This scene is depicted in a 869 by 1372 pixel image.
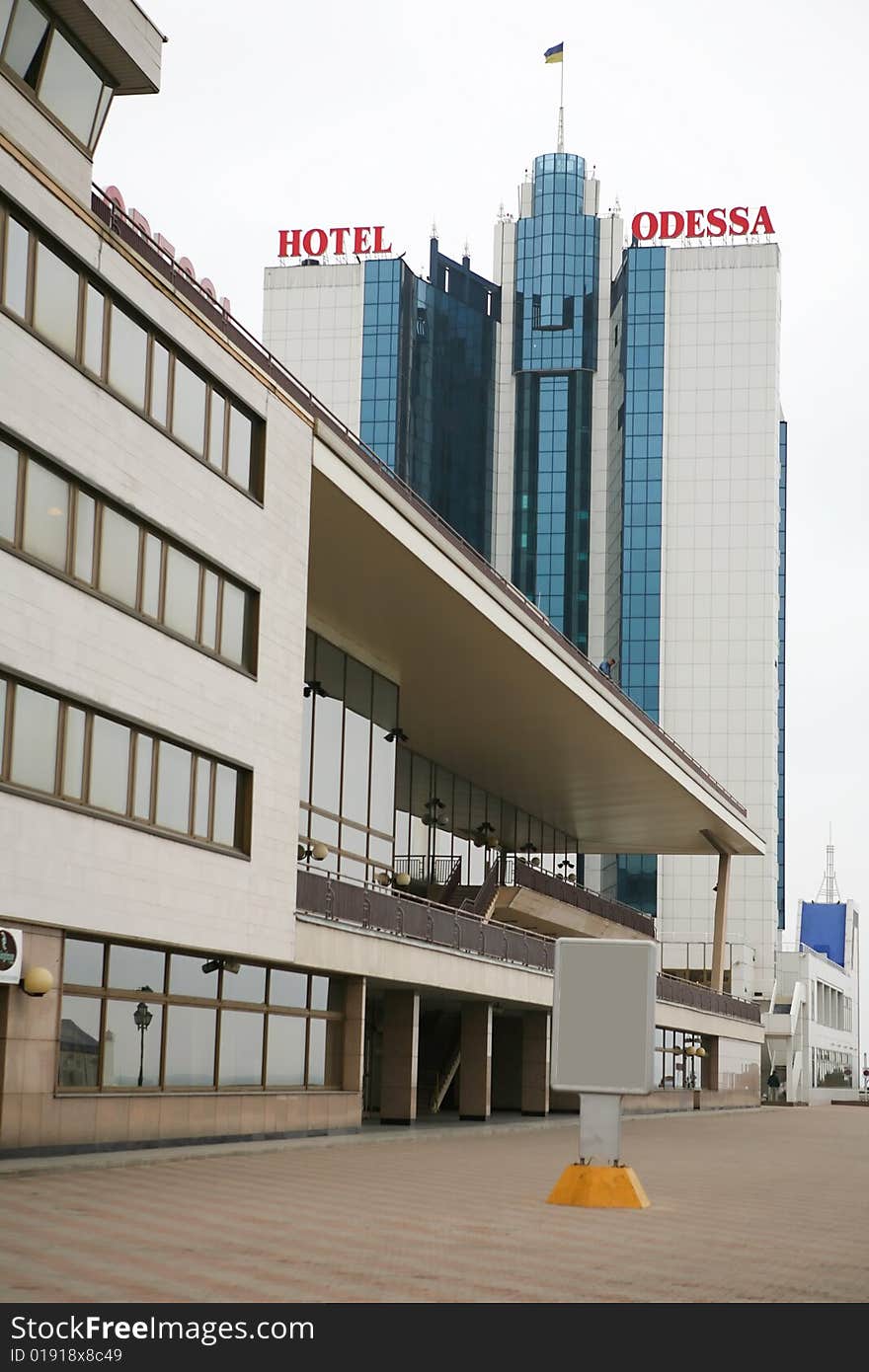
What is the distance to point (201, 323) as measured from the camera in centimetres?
2888

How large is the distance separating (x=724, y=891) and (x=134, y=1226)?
6174cm

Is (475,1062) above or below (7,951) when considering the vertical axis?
below

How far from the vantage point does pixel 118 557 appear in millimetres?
26031

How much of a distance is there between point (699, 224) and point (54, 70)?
11490cm

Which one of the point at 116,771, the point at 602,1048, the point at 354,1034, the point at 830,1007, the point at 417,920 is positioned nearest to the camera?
the point at 602,1048

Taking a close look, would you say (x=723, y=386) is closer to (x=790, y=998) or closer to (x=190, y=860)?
(x=790, y=998)

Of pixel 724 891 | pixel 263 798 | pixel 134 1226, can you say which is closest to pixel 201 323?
pixel 263 798

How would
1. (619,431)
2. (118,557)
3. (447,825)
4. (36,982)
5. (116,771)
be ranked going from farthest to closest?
1. (619,431)
2. (447,825)
3. (118,557)
4. (116,771)
5. (36,982)

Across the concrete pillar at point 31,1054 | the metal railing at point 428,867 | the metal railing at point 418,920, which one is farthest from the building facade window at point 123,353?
the metal railing at point 428,867

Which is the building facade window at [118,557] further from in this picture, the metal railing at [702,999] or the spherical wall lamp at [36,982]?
the metal railing at [702,999]

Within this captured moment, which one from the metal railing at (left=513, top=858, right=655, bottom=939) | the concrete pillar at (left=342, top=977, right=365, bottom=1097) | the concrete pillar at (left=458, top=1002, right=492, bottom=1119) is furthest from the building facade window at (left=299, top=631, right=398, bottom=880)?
the metal railing at (left=513, top=858, right=655, bottom=939)

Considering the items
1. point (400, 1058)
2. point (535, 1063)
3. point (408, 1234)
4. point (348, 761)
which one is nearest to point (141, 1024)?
point (400, 1058)

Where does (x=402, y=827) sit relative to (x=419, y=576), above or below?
below

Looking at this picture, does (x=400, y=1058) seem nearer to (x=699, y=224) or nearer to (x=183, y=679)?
(x=183, y=679)
